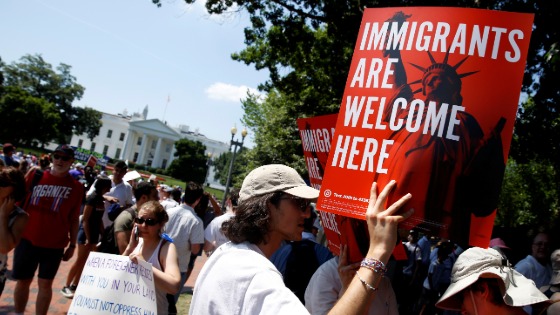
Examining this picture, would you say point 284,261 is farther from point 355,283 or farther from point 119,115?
point 119,115

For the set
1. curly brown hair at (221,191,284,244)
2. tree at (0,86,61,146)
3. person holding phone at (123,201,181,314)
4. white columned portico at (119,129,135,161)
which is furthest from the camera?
white columned portico at (119,129,135,161)

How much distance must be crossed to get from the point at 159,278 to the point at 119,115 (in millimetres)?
135993

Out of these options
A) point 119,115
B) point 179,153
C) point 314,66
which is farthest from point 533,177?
point 119,115

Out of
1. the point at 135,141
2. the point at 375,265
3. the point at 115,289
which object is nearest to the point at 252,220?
the point at 375,265

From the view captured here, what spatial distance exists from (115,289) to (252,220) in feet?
5.01

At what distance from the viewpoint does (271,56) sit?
13453 millimetres

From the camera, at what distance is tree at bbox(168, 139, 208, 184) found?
8388 cm

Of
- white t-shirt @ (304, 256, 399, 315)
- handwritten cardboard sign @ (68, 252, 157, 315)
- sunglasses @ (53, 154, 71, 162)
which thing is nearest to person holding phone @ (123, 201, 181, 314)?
handwritten cardboard sign @ (68, 252, 157, 315)

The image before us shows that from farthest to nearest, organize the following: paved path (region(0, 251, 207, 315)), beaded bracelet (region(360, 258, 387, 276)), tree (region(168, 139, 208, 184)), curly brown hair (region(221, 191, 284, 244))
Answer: tree (region(168, 139, 208, 184))
paved path (region(0, 251, 207, 315))
curly brown hair (region(221, 191, 284, 244))
beaded bracelet (region(360, 258, 387, 276))

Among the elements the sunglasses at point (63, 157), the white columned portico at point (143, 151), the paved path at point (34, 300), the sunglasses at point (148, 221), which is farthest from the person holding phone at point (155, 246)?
the white columned portico at point (143, 151)

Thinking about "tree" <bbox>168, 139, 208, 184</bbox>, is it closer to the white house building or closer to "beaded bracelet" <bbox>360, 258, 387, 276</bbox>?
the white house building

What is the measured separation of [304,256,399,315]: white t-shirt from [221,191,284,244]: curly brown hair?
1.05m

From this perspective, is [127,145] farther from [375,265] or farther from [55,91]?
[375,265]

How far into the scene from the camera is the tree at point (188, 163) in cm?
8388
